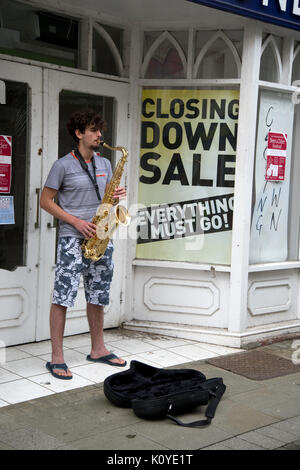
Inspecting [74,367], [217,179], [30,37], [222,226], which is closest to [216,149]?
[217,179]

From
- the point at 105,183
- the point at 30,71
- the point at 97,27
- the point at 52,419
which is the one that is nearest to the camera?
the point at 52,419

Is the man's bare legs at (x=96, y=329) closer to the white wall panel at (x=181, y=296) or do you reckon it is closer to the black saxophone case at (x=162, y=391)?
the black saxophone case at (x=162, y=391)

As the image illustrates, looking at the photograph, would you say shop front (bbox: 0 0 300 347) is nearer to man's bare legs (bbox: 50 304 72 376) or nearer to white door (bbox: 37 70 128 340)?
white door (bbox: 37 70 128 340)

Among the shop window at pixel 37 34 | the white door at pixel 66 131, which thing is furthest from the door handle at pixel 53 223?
the shop window at pixel 37 34

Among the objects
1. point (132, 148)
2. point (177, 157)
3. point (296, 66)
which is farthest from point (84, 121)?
point (296, 66)

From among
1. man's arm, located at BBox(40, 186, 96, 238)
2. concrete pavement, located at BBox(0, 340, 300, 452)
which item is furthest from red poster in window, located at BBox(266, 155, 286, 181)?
concrete pavement, located at BBox(0, 340, 300, 452)

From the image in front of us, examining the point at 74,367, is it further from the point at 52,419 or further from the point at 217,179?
the point at 217,179

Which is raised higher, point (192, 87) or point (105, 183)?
point (192, 87)

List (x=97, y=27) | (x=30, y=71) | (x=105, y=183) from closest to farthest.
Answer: (x=105, y=183)
(x=30, y=71)
(x=97, y=27)

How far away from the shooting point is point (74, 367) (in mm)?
5414

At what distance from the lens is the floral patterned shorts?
511 centimetres

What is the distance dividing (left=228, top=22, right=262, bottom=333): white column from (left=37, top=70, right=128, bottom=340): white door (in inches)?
45.3

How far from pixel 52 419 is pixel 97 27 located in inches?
144

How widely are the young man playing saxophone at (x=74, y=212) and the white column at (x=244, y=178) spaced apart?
1468mm
